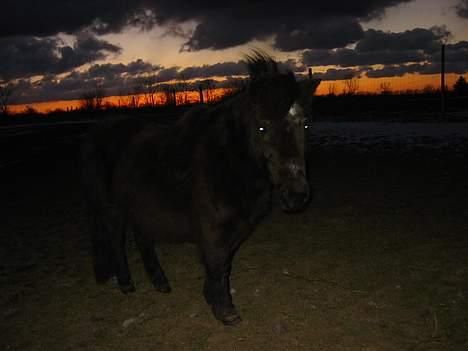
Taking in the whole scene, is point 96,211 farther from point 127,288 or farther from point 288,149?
point 288,149

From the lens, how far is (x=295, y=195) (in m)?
3.11

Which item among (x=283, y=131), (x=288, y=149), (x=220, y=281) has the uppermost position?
(x=283, y=131)

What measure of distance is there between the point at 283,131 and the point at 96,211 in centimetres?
266

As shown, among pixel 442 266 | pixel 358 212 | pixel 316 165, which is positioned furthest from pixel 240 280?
pixel 316 165

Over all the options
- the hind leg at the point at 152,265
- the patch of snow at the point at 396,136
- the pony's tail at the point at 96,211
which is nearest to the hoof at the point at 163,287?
the hind leg at the point at 152,265

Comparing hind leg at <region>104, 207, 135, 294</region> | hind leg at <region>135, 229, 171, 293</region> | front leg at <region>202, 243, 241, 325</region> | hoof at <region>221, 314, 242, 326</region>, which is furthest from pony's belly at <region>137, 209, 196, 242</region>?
hoof at <region>221, 314, 242, 326</region>

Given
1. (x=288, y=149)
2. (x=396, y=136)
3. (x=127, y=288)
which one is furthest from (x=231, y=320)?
(x=396, y=136)

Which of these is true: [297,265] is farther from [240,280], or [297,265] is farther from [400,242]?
[400,242]

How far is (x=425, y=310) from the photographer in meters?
3.88

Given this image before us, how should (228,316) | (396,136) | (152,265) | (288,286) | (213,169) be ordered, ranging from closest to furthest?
1. (213,169)
2. (228,316)
3. (288,286)
4. (152,265)
5. (396,136)

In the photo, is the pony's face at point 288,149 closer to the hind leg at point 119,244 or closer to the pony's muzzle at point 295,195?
the pony's muzzle at point 295,195

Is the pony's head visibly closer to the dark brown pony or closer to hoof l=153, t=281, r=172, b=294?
the dark brown pony

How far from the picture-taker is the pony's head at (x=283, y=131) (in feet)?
10.0

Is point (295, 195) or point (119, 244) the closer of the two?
point (295, 195)
